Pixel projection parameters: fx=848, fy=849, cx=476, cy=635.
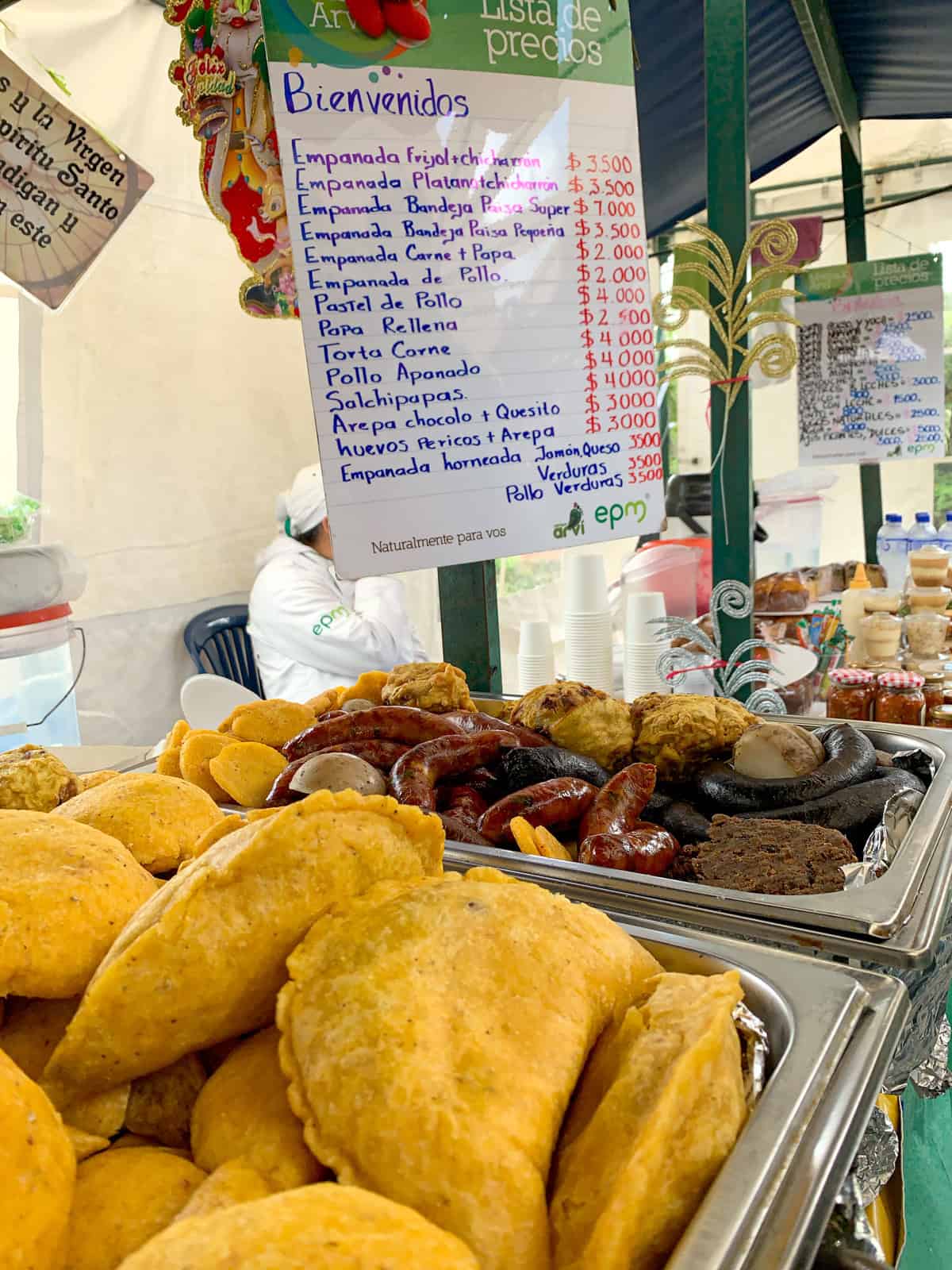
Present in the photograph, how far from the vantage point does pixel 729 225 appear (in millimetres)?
2773

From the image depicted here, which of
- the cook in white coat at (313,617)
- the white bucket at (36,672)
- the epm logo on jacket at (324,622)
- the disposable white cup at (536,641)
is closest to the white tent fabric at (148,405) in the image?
the cook in white coat at (313,617)

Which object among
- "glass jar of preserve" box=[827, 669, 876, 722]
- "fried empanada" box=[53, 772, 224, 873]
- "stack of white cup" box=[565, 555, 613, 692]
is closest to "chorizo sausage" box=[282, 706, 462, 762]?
"fried empanada" box=[53, 772, 224, 873]

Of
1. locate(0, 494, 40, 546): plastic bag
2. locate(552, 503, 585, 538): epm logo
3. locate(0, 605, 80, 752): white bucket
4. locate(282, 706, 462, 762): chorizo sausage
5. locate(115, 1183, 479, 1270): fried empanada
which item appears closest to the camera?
locate(115, 1183, 479, 1270): fried empanada

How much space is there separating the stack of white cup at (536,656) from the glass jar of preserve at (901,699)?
1010 mm

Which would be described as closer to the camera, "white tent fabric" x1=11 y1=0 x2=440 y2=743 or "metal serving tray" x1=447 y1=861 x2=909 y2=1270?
"metal serving tray" x1=447 y1=861 x2=909 y2=1270

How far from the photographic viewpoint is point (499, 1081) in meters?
0.62

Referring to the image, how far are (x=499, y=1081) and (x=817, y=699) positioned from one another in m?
3.07

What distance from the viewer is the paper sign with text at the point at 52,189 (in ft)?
7.43

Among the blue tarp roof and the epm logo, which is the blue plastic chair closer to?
the epm logo

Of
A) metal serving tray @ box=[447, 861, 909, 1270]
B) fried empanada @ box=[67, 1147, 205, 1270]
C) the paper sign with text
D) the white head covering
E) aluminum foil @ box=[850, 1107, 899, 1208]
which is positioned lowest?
aluminum foil @ box=[850, 1107, 899, 1208]

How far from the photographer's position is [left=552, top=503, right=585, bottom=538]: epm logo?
2.00m

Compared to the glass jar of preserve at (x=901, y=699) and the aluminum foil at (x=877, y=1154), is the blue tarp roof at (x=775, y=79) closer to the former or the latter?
the glass jar of preserve at (x=901, y=699)

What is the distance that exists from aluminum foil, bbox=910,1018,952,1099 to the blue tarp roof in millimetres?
4398

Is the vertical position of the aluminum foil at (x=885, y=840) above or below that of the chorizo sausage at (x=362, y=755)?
below
